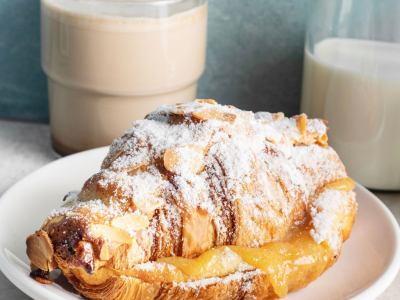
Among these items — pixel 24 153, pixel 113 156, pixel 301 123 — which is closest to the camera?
pixel 113 156

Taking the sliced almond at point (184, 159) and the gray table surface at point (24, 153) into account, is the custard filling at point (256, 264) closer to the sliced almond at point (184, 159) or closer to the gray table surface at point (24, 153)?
the sliced almond at point (184, 159)

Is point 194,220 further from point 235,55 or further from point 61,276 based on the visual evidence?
point 235,55

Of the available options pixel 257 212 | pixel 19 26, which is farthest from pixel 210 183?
pixel 19 26

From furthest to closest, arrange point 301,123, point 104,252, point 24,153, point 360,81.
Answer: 1. point 24,153
2. point 360,81
3. point 301,123
4. point 104,252

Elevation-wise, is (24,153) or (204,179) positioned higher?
(204,179)

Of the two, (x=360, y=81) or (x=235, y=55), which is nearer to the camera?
(x=360, y=81)

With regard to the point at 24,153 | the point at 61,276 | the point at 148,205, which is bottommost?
the point at 24,153

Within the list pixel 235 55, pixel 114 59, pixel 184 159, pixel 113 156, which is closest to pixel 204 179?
pixel 184 159

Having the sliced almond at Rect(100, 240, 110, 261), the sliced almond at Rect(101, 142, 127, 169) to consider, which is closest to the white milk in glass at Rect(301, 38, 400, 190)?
the sliced almond at Rect(101, 142, 127, 169)
